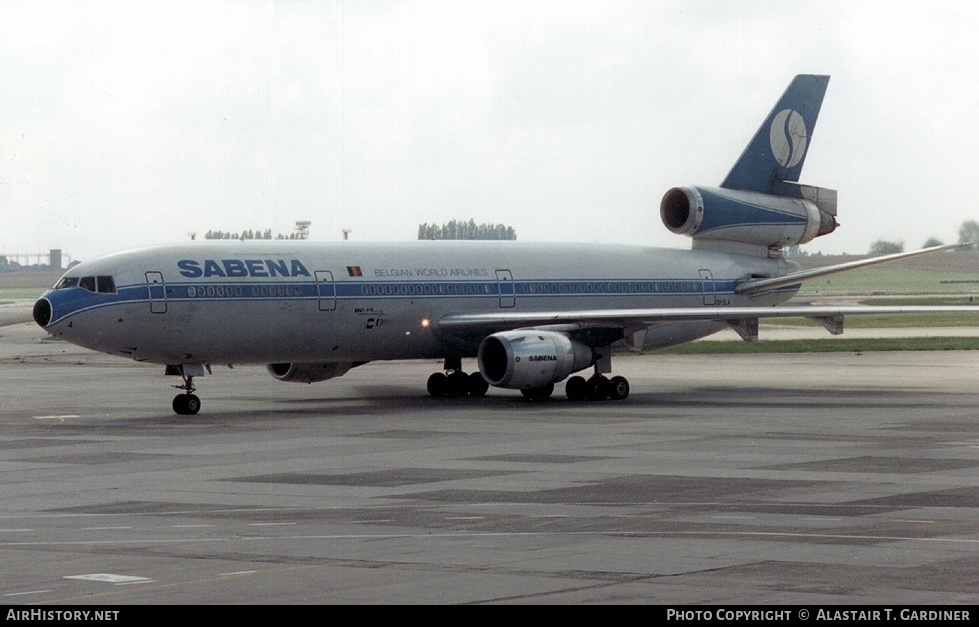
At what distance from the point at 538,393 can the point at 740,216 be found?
1125 cm

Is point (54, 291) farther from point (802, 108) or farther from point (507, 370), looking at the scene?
point (802, 108)

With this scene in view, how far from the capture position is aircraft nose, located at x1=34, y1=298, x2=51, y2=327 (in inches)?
1443

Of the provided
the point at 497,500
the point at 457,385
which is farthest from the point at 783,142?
the point at 497,500

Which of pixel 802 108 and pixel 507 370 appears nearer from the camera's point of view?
pixel 507 370

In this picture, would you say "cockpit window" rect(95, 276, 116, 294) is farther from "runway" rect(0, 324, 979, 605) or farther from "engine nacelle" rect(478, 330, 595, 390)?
"engine nacelle" rect(478, 330, 595, 390)

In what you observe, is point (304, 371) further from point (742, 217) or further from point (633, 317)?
point (742, 217)

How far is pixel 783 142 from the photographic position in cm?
4984

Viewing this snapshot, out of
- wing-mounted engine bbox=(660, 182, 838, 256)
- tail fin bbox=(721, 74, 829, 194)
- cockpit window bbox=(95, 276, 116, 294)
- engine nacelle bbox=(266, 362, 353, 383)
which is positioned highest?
tail fin bbox=(721, 74, 829, 194)

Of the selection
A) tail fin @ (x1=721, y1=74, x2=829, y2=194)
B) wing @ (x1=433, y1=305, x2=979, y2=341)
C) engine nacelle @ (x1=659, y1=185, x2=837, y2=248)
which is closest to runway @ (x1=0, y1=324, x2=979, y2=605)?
wing @ (x1=433, y1=305, x2=979, y2=341)

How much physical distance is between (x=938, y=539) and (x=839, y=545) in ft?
3.97

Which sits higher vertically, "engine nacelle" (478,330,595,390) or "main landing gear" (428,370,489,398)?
"engine nacelle" (478,330,595,390)

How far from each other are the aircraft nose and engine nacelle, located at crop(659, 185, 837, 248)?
20.0 meters
